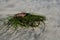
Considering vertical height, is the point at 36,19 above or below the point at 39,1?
below

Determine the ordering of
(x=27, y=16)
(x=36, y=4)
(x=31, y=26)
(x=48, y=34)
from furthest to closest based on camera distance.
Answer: (x=36, y=4)
(x=27, y=16)
(x=31, y=26)
(x=48, y=34)

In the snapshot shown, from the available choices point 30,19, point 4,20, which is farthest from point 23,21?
point 4,20

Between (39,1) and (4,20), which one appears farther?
(39,1)

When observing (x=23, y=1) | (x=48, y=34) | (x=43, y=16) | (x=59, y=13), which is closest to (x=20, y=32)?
(x=48, y=34)

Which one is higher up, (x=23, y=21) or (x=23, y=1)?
(x=23, y=1)

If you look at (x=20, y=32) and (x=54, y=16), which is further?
(x=54, y=16)

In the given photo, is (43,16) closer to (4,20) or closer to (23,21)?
(23,21)

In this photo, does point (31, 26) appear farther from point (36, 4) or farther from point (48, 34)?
point (36, 4)

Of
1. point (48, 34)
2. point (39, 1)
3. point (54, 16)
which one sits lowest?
point (48, 34)

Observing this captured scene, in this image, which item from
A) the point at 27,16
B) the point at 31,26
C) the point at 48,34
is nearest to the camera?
the point at 48,34
